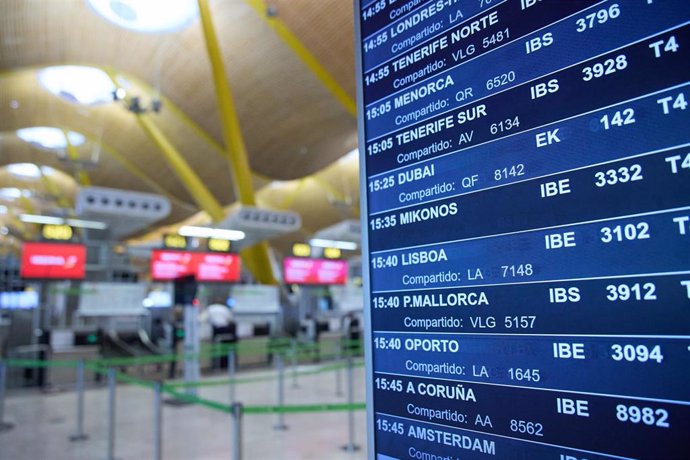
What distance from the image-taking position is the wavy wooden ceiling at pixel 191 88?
60.6 feet

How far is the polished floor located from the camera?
5.55 meters

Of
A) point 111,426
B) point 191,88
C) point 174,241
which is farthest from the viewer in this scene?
point 191,88

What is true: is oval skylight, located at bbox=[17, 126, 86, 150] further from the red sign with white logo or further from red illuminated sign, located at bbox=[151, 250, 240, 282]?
the red sign with white logo

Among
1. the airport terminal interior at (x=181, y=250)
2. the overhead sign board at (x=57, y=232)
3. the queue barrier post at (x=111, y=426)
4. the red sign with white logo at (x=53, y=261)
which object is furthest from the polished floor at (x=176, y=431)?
the overhead sign board at (x=57, y=232)

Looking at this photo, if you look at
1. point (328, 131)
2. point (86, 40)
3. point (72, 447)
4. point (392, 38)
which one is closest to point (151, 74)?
point (86, 40)

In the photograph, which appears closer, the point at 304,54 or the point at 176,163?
the point at 304,54

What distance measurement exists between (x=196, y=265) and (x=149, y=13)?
35.4 feet

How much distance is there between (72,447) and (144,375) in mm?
7194

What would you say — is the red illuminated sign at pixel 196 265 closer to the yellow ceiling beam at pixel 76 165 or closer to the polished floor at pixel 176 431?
the polished floor at pixel 176 431

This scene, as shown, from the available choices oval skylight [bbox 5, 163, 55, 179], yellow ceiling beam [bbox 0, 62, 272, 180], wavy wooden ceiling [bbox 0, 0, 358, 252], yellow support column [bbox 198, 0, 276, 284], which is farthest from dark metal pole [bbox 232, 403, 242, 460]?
oval skylight [bbox 5, 163, 55, 179]

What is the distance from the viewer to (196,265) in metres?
14.2

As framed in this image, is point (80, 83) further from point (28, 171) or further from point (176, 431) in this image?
point (176, 431)

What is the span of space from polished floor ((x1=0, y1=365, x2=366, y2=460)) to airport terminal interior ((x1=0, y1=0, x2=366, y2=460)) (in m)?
0.04

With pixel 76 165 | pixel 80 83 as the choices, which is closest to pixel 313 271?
pixel 80 83
